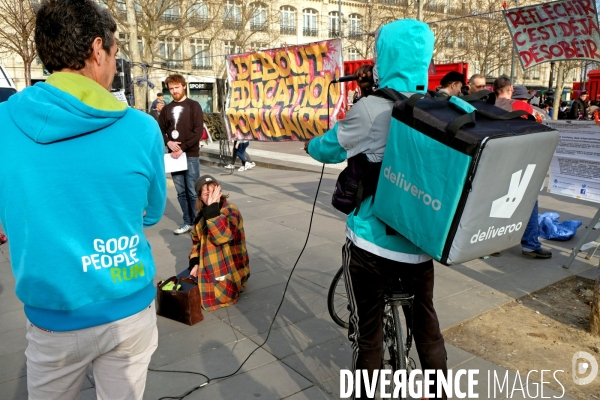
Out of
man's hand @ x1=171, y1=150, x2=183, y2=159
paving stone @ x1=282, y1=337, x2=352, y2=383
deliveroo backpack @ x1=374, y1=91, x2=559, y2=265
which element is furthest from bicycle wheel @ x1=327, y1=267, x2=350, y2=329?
man's hand @ x1=171, y1=150, x2=183, y2=159

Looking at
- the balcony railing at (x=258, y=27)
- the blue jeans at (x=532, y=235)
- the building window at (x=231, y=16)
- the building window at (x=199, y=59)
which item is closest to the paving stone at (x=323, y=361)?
the blue jeans at (x=532, y=235)

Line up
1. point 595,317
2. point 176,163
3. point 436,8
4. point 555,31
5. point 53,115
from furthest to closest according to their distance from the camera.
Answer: point 436,8
point 176,163
point 555,31
point 595,317
point 53,115

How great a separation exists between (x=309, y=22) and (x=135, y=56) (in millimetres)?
28816

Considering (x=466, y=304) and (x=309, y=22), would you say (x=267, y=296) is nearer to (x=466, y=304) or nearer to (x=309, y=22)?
(x=466, y=304)

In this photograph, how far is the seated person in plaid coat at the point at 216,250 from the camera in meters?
4.25

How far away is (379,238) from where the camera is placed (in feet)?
7.55

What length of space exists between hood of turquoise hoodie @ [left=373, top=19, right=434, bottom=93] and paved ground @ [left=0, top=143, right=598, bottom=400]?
6.04 ft

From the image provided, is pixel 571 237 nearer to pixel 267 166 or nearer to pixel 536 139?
pixel 536 139

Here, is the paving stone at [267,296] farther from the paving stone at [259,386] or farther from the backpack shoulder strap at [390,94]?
the backpack shoulder strap at [390,94]

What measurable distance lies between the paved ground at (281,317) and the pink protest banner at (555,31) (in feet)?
6.96

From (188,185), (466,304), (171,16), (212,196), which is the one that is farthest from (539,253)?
(171,16)

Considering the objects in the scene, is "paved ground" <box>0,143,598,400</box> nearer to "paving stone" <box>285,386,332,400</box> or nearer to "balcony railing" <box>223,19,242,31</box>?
"paving stone" <box>285,386,332,400</box>

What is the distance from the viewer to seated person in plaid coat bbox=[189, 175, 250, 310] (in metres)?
4.25

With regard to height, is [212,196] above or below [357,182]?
below
